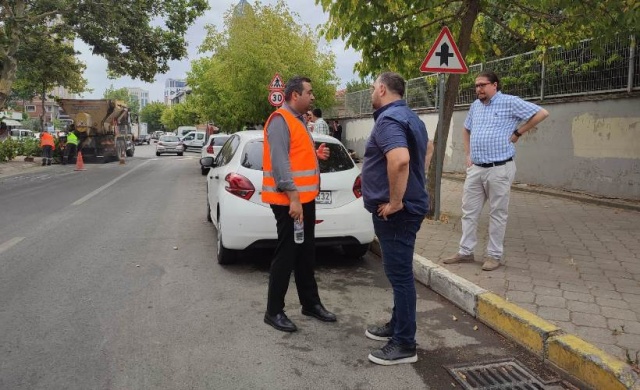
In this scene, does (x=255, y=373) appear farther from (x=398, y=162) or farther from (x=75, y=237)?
(x=75, y=237)

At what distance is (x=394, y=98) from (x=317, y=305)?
1766mm

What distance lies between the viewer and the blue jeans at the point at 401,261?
3.29m

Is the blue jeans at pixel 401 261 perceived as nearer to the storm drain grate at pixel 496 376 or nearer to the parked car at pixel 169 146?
the storm drain grate at pixel 496 376

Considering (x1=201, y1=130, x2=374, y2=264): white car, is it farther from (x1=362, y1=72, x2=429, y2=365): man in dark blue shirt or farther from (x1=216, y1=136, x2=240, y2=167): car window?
(x1=362, y1=72, x2=429, y2=365): man in dark blue shirt

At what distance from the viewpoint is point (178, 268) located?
552 centimetres

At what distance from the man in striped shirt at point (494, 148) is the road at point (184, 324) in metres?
1.00

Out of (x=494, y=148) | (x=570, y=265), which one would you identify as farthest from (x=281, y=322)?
(x=570, y=265)

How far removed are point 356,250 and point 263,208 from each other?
1313 millimetres

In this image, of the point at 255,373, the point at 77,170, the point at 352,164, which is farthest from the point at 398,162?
the point at 77,170

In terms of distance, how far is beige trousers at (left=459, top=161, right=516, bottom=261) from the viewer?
4871 mm

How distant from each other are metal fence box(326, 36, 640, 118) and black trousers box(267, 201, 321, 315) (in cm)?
606

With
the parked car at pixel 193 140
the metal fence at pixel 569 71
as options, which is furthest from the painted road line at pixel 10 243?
the parked car at pixel 193 140

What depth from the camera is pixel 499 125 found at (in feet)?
15.9

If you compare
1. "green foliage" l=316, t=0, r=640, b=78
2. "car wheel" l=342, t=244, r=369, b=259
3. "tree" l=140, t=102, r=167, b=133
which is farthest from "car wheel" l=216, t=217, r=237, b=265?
"tree" l=140, t=102, r=167, b=133
